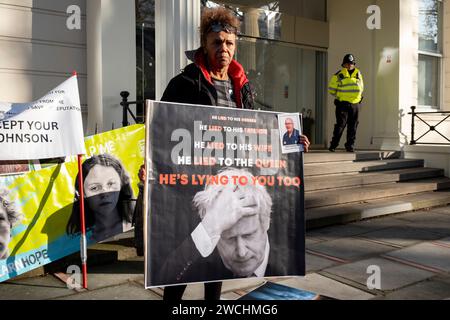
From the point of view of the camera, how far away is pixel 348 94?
31.7ft

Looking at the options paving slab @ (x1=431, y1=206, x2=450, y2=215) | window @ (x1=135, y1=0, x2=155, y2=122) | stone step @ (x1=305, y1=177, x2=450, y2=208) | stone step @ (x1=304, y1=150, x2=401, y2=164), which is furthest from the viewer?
window @ (x1=135, y1=0, x2=155, y2=122)

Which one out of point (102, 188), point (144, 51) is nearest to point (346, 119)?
point (144, 51)

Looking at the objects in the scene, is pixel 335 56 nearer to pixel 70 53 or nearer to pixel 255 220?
pixel 70 53

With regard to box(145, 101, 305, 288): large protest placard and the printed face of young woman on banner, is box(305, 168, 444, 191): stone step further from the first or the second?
box(145, 101, 305, 288): large protest placard

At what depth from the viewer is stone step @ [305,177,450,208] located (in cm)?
Answer: 705

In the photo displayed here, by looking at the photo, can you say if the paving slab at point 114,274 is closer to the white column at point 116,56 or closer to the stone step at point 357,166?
the white column at point 116,56

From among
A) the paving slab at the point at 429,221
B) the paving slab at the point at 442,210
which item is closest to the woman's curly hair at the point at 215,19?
the paving slab at the point at 429,221

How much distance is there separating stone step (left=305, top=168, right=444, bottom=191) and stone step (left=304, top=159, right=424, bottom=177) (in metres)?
0.10

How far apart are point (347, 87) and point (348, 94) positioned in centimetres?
14

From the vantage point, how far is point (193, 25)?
6.90m

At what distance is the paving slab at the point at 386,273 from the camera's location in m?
4.22

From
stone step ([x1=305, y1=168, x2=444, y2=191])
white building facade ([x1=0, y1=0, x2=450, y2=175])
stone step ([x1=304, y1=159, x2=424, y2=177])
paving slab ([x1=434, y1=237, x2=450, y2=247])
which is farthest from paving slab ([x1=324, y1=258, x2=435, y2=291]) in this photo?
white building facade ([x1=0, y1=0, x2=450, y2=175])

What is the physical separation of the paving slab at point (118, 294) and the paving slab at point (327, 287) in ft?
3.84

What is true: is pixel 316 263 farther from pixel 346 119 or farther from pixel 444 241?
pixel 346 119
